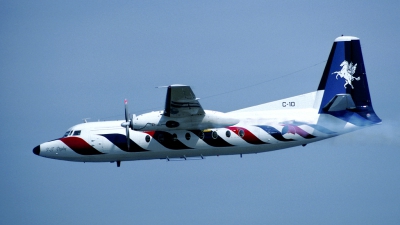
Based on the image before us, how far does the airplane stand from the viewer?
26.3 m

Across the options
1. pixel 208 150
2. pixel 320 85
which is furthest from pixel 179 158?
pixel 320 85

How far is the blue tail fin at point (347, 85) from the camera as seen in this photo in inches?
1059

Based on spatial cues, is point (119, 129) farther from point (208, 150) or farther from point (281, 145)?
point (281, 145)

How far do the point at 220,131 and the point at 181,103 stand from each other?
8.75ft

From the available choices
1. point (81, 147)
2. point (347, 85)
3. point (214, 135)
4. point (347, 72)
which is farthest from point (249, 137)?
point (81, 147)

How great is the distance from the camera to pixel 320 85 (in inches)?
1126

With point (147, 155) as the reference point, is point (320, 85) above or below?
above

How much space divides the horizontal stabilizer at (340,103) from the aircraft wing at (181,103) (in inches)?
216

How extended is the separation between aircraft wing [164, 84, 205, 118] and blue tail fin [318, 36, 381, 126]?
5.76 meters

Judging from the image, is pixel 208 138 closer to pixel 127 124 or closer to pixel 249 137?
pixel 249 137

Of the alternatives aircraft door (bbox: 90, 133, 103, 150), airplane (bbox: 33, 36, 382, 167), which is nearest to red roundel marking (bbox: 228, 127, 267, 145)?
airplane (bbox: 33, 36, 382, 167)

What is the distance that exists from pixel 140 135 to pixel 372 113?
984cm

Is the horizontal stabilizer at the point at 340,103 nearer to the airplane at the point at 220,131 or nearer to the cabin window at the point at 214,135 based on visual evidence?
the airplane at the point at 220,131

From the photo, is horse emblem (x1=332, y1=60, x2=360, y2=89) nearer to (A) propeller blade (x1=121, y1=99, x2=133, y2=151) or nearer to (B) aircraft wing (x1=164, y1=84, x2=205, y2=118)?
(B) aircraft wing (x1=164, y1=84, x2=205, y2=118)
